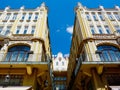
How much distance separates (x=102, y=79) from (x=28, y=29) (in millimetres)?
11669

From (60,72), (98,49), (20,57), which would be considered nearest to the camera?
(20,57)

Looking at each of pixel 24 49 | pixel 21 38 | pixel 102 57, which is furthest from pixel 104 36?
pixel 21 38

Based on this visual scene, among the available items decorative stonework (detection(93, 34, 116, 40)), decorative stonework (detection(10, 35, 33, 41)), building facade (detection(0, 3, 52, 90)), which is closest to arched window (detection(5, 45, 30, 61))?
building facade (detection(0, 3, 52, 90))

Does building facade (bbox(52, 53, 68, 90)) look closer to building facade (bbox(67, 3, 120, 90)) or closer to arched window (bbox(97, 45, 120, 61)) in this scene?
building facade (bbox(67, 3, 120, 90))

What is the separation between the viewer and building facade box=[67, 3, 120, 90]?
16.0 m

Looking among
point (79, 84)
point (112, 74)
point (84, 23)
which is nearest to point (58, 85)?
point (79, 84)

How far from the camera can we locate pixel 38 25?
22.5 meters

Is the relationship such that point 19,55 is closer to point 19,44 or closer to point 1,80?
point 19,44

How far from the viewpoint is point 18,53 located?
1889cm

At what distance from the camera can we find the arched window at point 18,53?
59.8ft

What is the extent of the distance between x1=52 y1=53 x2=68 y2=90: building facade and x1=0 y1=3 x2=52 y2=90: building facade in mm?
14528

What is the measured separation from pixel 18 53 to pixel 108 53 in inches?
393

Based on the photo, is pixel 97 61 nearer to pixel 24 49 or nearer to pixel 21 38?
pixel 24 49

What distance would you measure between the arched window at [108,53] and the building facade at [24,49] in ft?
19.3
